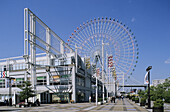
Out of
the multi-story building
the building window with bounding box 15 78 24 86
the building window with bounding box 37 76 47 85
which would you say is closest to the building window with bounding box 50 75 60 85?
the multi-story building

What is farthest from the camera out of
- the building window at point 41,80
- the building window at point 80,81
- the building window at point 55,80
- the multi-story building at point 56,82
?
the building window at point 80,81

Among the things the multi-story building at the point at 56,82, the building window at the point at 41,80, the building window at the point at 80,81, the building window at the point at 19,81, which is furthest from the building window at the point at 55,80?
the building window at the point at 19,81

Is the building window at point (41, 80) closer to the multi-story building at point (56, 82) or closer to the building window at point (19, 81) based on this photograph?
the multi-story building at point (56, 82)

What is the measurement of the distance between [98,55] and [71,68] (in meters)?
8.38

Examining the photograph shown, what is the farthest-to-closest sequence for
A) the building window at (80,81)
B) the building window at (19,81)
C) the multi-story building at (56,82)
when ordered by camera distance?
1. the building window at (19,81)
2. the building window at (80,81)
3. the multi-story building at (56,82)

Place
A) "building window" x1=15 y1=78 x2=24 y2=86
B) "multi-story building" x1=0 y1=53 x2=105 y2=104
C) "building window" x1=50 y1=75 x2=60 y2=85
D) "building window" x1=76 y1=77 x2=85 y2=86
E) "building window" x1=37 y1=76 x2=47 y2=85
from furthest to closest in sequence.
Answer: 1. "building window" x1=15 y1=78 x2=24 y2=86
2. "building window" x1=76 y1=77 x2=85 y2=86
3. "building window" x1=37 y1=76 x2=47 y2=85
4. "building window" x1=50 y1=75 x2=60 y2=85
5. "multi-story building" x1=0 y1=53 x2=105 y2=104

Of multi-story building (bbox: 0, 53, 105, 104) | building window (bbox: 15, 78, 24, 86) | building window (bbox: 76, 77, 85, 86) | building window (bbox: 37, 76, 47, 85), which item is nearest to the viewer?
multi-story building (bbox: 0, 53, 105, 104)

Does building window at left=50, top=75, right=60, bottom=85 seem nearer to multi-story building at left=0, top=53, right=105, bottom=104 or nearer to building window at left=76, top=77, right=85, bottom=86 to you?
multi-story building at left=0, top=53, right=105, bottom=104

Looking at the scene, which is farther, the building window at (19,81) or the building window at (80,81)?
the building window at (19,81)

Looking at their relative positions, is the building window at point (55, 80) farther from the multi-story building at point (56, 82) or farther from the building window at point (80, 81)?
the building window at point (80, 81)

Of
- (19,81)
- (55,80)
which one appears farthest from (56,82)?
(19,81)

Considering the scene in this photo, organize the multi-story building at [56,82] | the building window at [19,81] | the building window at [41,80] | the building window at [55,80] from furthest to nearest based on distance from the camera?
the building window at [19,81]
the building window at [41,80]
the building window at [55,80]
the multi-story building at [56,82]

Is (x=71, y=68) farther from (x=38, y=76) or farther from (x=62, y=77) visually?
(x=38, y=76)

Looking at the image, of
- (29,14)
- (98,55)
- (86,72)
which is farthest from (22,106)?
(86,72)
